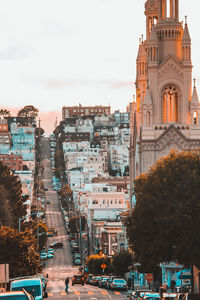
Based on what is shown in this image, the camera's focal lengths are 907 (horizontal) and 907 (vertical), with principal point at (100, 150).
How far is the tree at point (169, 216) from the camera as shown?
187ft

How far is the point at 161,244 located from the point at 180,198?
321 centimetres

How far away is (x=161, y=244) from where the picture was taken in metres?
57.5

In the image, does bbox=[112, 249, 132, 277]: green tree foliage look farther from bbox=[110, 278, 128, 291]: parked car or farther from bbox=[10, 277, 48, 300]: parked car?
bbox=[10, 277, 48, 300]: parked car

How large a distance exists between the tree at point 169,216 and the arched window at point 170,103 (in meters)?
41.7

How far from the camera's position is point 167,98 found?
339ft

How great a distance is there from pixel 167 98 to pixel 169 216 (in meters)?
47.5

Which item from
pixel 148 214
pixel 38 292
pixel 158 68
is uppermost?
pixel 158 68

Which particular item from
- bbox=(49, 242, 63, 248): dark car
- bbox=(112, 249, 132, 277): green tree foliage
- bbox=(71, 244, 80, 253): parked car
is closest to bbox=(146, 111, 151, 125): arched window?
bbox=(112, 249, 132, 277): green tree foliage

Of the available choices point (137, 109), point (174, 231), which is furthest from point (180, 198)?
point (137, 109)

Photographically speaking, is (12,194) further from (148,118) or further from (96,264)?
(96,264)

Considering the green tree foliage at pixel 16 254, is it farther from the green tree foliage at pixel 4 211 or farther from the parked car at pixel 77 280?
the green tree foliage at pixel 4 211

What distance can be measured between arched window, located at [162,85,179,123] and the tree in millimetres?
41733

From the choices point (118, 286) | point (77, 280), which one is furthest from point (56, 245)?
point (118, 286)

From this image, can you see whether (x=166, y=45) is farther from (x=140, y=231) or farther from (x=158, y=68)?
(x=140, y=231)
